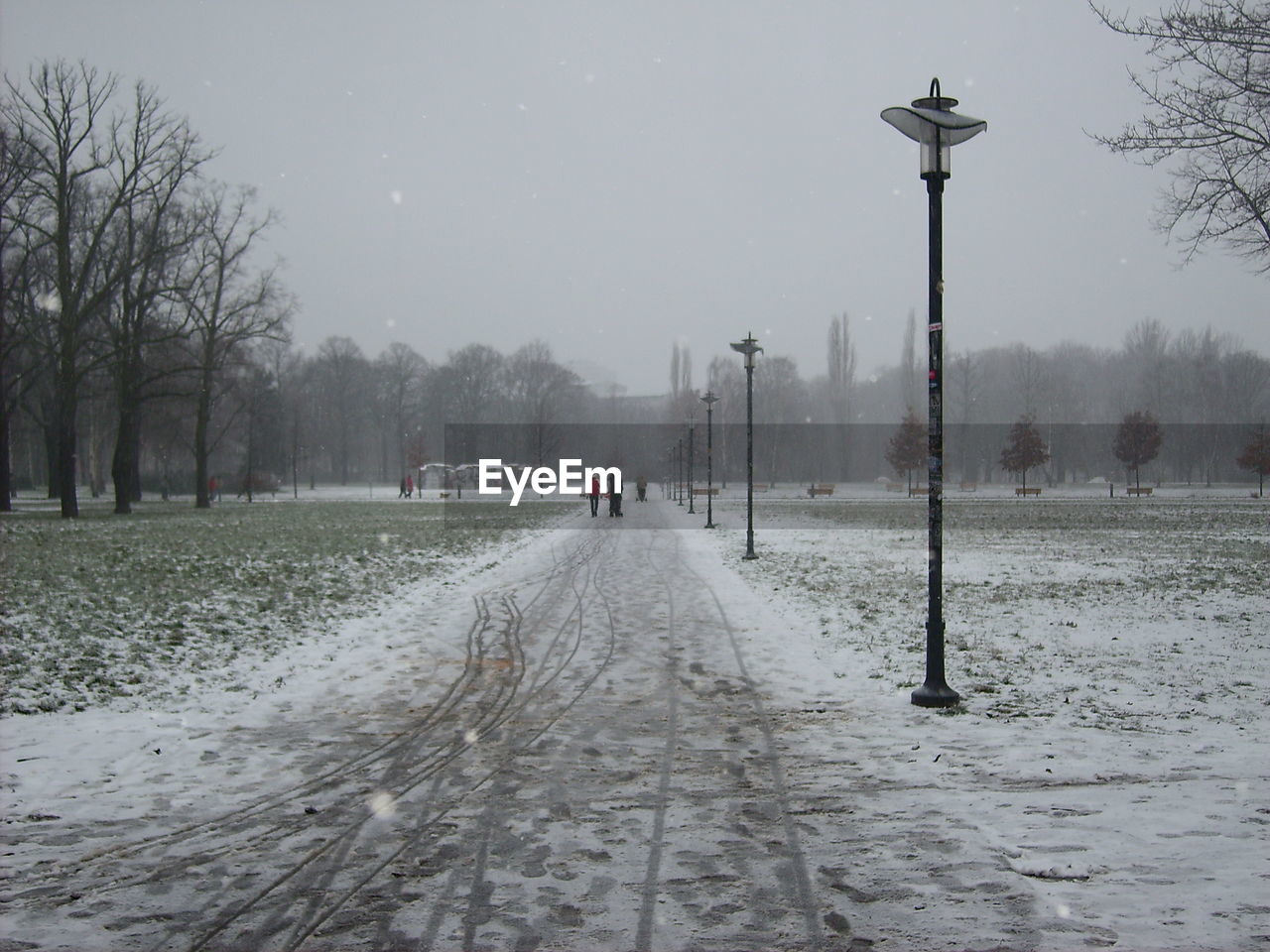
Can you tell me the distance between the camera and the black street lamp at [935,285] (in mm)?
7316

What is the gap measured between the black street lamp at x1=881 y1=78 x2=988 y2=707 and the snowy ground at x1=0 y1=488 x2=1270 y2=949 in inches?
14.0

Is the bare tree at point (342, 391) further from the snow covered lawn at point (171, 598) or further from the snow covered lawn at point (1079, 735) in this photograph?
the snow covered lawn at point (1079, 735)

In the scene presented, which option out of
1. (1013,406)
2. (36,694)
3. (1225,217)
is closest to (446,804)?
(36,694)

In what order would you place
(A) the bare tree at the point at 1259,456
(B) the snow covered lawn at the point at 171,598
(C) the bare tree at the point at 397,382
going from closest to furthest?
(B) the snow covered lawn at the point at 171,598 → (A) the bare tree at the point at 1259,456 → (C) the bare tree at the point at 397,382

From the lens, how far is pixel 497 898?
13.3 feet

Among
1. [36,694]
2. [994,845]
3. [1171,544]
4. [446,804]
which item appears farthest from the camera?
[1171,544]

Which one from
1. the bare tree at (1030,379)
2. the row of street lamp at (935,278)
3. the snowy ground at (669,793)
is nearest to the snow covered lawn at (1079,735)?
the snowy ground at (669,793)

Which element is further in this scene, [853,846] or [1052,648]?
[1052,648]

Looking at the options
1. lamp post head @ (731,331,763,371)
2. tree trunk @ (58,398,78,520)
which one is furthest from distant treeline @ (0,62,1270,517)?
lamp post head @ (731,331,763,371)

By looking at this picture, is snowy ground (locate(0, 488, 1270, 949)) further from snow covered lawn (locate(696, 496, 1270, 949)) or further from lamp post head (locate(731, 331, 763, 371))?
lamp post head (locate(731, 331, 763, 371))

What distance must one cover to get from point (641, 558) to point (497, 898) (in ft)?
51.4

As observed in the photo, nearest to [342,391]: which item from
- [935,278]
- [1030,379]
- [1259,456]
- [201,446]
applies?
[201,446]

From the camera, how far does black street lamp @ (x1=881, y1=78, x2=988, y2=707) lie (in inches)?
288

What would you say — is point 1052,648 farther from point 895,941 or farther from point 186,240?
point 186,240
